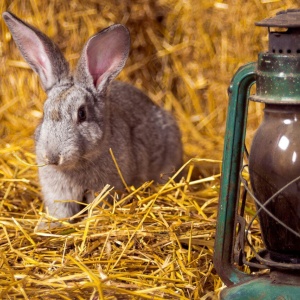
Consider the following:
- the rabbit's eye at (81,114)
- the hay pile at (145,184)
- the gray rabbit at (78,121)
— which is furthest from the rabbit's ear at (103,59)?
the hay pile at (145,184)

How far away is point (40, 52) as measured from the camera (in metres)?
3.77

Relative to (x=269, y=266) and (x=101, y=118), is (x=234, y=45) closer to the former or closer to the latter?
(x=101, y=118)

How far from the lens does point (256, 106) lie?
519 cm

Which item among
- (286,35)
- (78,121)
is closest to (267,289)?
(286,35)

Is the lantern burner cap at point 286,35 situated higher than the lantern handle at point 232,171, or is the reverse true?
the lantern burner cap at point 286,35

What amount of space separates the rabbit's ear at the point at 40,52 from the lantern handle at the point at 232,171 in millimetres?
1563

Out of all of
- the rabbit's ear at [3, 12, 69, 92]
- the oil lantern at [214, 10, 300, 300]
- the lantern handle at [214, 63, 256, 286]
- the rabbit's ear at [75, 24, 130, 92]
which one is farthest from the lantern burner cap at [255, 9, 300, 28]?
the rabbit's ear at [3, 12, 69, 92]

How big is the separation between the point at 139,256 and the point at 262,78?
3.25 ft

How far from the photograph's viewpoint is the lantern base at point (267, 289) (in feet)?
7.68

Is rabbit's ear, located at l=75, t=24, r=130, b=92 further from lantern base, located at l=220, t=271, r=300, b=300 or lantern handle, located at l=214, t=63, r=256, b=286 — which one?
lantern base, located at l=220, t=271, r=300, b=300

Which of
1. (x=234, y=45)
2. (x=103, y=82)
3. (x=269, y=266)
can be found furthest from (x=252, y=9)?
(x=269, y=266)

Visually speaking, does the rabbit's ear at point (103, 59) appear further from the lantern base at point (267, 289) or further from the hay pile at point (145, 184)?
the lantern base at point (267, 289)

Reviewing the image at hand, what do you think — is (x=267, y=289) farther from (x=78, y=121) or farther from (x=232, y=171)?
(x=78, y=121)

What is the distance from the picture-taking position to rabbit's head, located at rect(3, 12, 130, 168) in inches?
133
